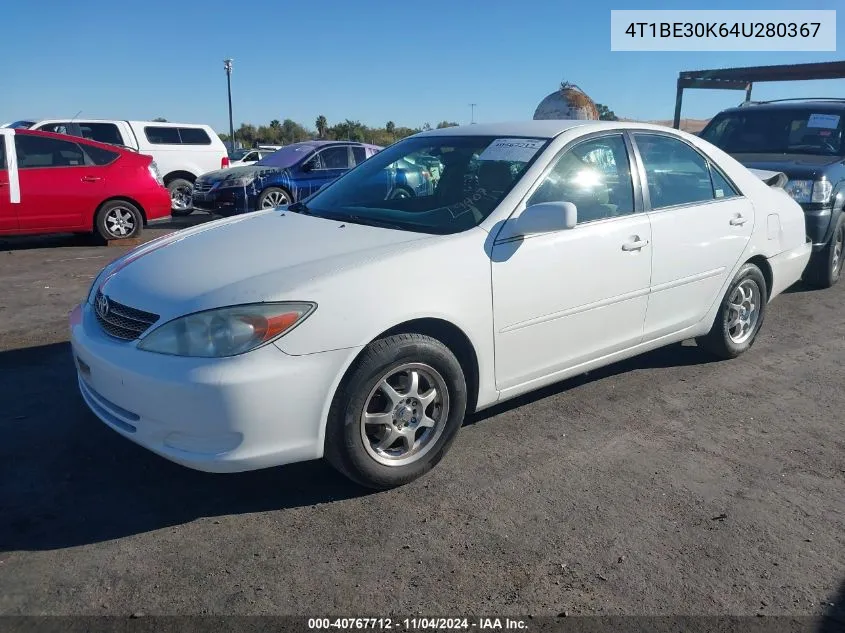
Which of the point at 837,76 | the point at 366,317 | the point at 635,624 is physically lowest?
the point at 635,624

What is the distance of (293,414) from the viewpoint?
2830mm

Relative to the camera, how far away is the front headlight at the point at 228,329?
9.09 feet

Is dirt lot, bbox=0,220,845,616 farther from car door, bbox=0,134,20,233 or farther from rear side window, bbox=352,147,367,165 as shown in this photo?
rear side window, bbox=352,147,367,165

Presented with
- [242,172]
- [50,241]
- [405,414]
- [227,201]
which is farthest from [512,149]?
[242,172]

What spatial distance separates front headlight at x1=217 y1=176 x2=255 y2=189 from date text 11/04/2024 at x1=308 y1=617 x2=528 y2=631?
10305 mm

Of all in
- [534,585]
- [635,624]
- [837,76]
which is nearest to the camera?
[635,624]

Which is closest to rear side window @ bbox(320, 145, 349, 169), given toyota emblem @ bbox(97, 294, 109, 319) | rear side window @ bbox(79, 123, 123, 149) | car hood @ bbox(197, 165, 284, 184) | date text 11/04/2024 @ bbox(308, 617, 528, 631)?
car hood @ bbox(197, 165, 284, 184)

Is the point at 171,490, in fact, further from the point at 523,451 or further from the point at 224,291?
the point at 523,451

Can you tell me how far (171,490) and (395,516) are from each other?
3.36 feet

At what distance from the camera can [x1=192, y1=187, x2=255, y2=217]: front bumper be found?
11.8m

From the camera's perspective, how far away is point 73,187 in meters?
9.34

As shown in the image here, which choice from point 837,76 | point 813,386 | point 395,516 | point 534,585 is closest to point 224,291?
point 395,516

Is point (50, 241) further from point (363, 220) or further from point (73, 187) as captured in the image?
point (363, 220)

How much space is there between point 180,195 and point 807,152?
10986 millimetres
